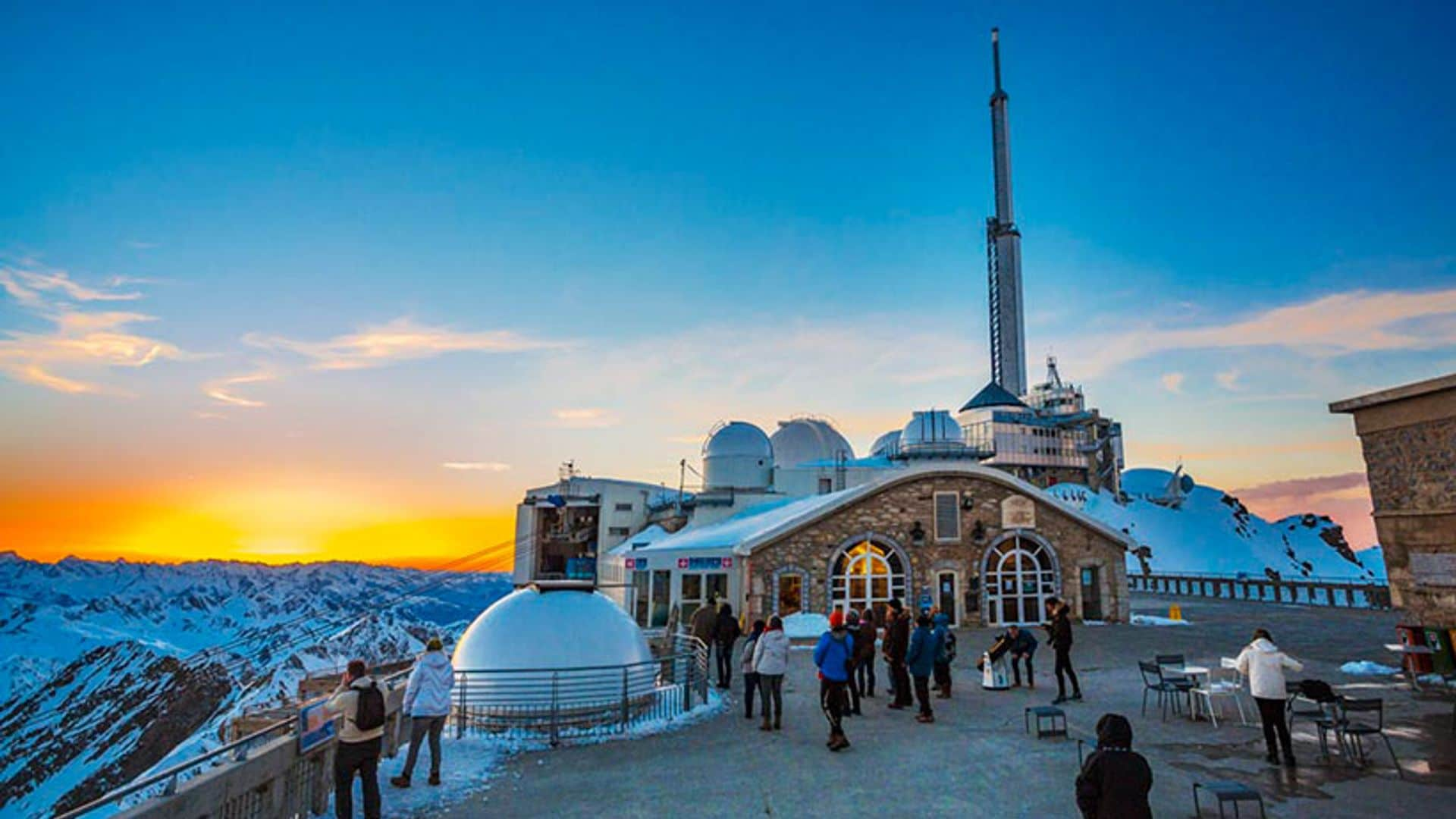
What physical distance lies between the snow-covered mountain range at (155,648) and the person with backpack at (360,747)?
1546cm

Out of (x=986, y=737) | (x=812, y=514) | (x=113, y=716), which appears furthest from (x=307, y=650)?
(x=986, y=737)

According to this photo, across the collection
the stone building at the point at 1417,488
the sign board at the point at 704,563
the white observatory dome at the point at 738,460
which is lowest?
the sign board at the point at 704,563

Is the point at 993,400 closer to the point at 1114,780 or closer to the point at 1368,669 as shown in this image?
the point at 1368,669

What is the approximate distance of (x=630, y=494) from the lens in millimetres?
40062

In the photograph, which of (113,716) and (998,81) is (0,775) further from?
(998,81)

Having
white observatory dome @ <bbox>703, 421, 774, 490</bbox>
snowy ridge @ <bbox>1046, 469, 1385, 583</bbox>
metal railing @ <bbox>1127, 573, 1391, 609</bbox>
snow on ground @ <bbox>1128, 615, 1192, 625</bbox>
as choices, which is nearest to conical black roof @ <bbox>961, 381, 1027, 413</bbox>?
snowy ridge @ <bbox>1046, 469, 1385, 583</bbox>

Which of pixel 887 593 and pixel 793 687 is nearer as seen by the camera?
pixel 793 687

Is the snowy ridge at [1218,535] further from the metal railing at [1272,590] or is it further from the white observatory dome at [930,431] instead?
the white observatory dome at [930,431]

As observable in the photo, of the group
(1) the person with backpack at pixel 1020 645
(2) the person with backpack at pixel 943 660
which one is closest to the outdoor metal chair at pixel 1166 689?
(1) the person with backpack at pixel 1020 645

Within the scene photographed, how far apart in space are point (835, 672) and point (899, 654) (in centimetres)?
289

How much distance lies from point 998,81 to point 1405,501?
255 ft

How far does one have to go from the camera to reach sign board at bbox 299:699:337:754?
259 inches

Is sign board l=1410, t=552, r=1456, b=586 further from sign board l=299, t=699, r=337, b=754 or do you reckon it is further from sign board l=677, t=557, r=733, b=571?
sign board l=299, t=699, r=337, b=754

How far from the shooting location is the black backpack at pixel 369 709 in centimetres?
655
